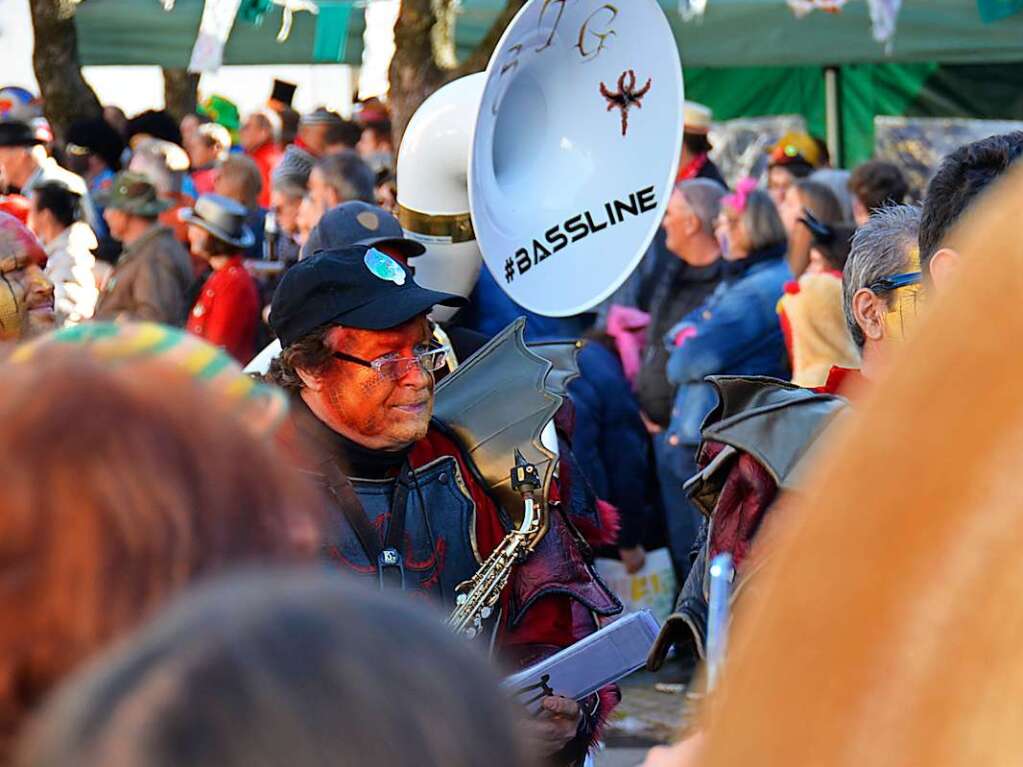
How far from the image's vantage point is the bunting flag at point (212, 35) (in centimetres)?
1027

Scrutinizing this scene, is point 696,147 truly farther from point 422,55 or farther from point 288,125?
point 288,125

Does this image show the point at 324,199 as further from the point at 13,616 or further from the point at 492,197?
the point at 13,616

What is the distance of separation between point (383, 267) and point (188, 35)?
28.2 ft

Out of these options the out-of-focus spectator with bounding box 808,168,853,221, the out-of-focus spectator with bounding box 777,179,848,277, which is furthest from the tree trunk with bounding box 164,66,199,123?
the out-of-focus spectator with bounding box 777,179,848,277

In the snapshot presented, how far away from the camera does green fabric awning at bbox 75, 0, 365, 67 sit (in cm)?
1071

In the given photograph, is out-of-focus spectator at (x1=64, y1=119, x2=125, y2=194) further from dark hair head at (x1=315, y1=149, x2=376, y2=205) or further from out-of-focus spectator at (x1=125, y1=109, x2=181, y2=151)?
dark hair head at (x1=315, y1=149, x2=376, y2=205)

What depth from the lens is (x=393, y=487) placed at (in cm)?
290

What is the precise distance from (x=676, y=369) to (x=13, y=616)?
5146 millimetres

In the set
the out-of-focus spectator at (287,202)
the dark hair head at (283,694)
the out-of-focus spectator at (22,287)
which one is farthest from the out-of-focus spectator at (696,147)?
the dark hair head at (283,694)

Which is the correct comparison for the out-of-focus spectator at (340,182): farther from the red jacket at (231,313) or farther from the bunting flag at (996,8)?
the bunting flag at (996,8)

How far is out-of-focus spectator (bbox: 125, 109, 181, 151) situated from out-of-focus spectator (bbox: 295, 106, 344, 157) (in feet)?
6.75

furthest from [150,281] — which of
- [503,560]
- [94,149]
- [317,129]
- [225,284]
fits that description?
[503,560]

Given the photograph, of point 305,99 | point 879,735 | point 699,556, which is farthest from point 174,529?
point 305,99

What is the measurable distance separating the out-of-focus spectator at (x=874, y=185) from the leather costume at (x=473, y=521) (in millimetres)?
4117
